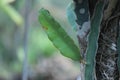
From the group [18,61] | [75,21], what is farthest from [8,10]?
[75,21]

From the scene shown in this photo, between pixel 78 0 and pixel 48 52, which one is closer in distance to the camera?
pixel 78 0

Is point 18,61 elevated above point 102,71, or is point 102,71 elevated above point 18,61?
point 18,61

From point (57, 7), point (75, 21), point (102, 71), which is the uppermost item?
point (57, 7)

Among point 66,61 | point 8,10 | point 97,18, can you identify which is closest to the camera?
point 97,18

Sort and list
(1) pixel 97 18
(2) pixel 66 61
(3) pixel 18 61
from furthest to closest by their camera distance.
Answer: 1. (2) pixel 66 61
2. (3) pixel 18 61
3. (1) pixel 97 18

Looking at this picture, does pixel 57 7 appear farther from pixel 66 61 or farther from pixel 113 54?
pixel 113 54

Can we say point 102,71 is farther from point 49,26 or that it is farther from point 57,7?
point 57,7
